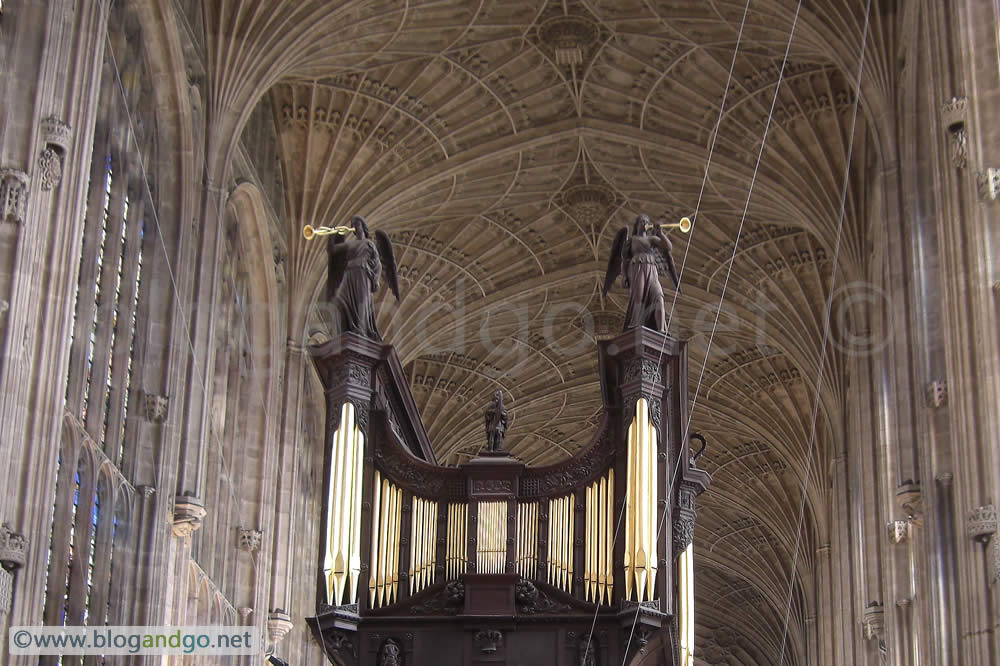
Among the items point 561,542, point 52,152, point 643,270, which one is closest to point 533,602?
point 561,542

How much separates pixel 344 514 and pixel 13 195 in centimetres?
540

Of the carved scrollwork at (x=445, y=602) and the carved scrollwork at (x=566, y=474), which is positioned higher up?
the carved scrollwork at (x=566, y=474)

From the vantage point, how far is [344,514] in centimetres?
1883

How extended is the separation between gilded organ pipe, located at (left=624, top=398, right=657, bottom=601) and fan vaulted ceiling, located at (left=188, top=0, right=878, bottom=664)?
11646mm

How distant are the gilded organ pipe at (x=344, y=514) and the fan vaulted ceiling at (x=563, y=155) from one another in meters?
10.8

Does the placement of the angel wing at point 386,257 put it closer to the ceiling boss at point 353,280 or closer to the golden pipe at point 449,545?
the ceiling boss at point 353,280

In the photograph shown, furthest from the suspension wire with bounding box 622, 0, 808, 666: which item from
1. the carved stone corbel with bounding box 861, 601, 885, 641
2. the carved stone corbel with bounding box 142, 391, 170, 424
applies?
the carved stone corbel with bounding box 142, 391, 170, 424

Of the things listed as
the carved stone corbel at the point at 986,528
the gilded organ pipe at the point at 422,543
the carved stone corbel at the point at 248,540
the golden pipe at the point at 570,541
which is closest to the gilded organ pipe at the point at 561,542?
the golden pipe at the point at 570,541

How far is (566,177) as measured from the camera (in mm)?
37156

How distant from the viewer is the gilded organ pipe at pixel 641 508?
58.6 feet

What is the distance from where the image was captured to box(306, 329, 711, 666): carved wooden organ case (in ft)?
59.3

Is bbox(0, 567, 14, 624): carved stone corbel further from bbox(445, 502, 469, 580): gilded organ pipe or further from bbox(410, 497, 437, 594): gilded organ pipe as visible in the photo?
bbox(445, 502, 469, 580): gilded organ pipe

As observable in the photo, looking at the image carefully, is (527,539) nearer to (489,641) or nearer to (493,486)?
(493,486)

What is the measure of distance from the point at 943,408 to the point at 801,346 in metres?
15.7
